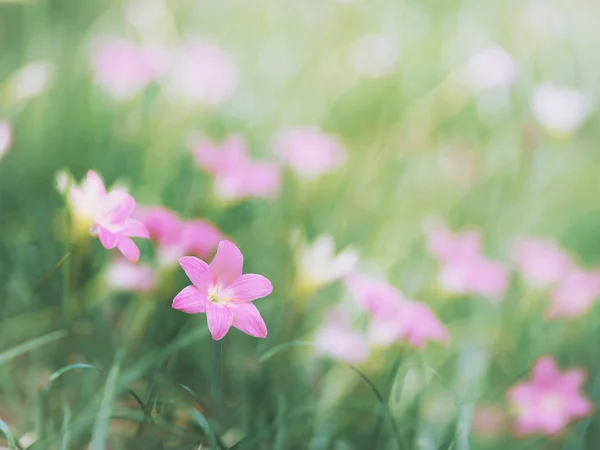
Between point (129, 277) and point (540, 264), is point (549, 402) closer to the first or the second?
point (540, 264)

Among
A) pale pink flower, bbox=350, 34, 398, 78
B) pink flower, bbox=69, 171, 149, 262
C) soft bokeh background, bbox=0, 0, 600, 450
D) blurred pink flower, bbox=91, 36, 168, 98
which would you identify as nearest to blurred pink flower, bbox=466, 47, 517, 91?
soft bokeh background, bbox=0, 0, 600, 450

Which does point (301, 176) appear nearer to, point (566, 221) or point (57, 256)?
point (57, 256)

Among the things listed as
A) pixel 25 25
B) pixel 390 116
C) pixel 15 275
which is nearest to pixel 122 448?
pixel 15 275

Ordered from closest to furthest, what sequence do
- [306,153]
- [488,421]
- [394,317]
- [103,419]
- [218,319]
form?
[218,319]
[103,419]
[394,317]
[488,421]
[306,153]

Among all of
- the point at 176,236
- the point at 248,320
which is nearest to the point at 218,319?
the point at 248,320

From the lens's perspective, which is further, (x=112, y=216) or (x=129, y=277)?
(x=129, y=277)

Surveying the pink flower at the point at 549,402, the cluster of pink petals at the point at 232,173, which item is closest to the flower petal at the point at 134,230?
the cluster of pink petals at the point at 232,173

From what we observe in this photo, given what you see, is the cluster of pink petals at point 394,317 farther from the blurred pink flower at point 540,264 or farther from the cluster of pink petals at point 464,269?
the blurred pink flower at point 540,264
